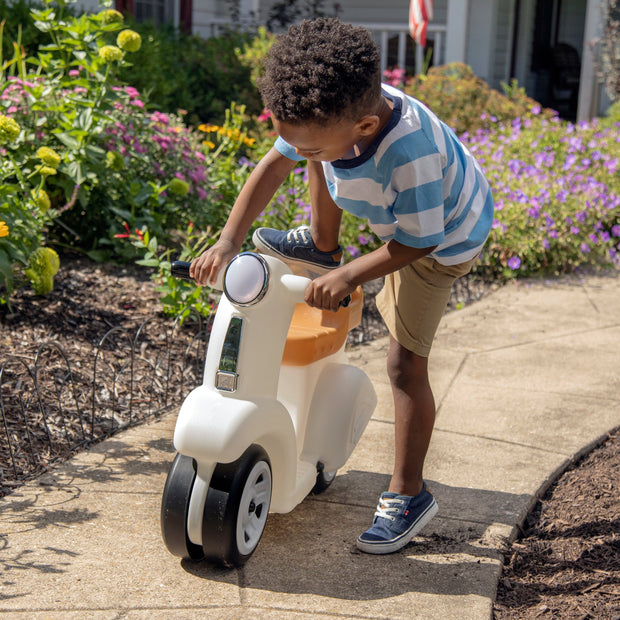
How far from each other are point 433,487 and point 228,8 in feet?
33.5

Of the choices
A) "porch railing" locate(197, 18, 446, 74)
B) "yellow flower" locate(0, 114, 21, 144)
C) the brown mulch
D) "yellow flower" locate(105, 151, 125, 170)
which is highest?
"porch railing" locate(197, 18, 446, 74)

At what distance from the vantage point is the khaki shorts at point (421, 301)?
2.40m

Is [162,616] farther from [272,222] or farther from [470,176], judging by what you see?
[272,222]

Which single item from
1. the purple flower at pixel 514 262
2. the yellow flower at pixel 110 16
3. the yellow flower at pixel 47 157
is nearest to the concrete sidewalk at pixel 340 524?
the yellow flower at pixel 47 157

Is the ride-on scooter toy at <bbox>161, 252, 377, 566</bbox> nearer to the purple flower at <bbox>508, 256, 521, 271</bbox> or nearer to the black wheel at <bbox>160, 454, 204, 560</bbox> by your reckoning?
the black wheel at <bbox>160, 454, 204, 560</bbox>

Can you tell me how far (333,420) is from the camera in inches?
100.0

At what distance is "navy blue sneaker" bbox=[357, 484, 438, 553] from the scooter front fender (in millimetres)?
452

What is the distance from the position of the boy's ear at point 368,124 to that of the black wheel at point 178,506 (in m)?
0.99

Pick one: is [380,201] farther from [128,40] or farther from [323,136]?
[128,40]

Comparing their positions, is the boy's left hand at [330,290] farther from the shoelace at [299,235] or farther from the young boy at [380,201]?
the shoelace at [299,235]

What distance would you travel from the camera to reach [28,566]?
7.22 ft

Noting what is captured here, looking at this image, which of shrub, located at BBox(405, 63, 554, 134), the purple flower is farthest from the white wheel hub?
shrub, located at BBox(405, 63, 554, 134)

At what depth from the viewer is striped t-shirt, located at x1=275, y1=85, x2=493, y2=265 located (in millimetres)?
2062

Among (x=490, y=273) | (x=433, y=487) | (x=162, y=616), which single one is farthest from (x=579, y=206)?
(x=162, y=616)
